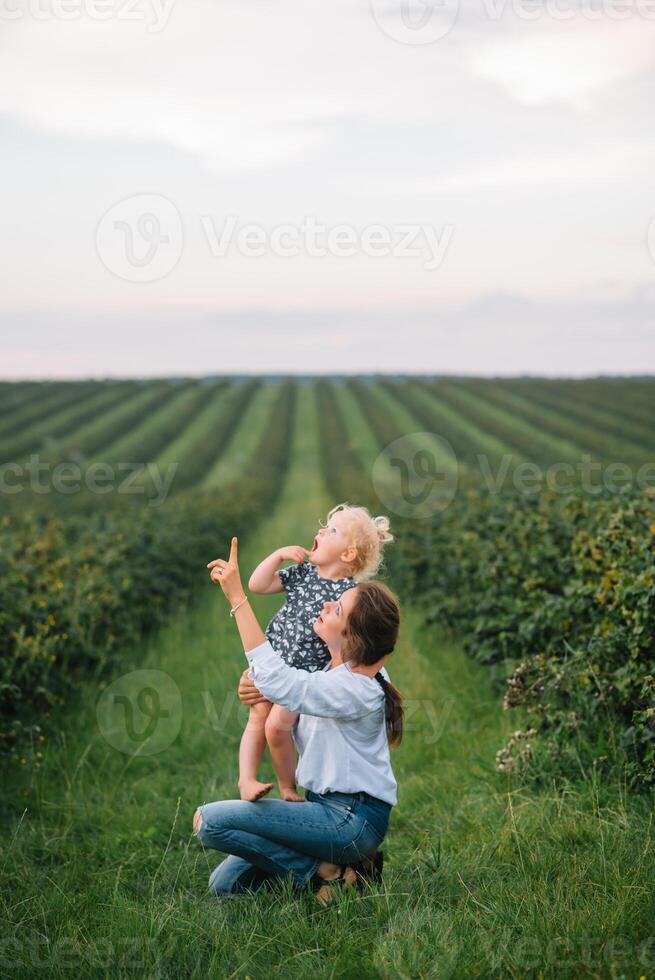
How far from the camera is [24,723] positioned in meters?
5.61

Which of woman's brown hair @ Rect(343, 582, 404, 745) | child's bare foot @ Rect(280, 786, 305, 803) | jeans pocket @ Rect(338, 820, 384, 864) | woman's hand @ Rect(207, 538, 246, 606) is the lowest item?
jeans pocket @ Rect(338, 820, 384, 864)

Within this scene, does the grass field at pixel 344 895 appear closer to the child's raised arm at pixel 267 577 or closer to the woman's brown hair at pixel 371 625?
the woman's brown hair at pixel 371 625

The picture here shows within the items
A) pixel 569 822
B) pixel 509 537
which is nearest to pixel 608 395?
pixel 509 537

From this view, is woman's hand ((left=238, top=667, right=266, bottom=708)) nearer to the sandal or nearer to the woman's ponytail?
the woman's ponytail

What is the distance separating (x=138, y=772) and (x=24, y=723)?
796 millimetres

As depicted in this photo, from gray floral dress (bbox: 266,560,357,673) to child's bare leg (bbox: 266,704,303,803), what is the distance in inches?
9.6

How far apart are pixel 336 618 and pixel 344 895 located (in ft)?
3.35

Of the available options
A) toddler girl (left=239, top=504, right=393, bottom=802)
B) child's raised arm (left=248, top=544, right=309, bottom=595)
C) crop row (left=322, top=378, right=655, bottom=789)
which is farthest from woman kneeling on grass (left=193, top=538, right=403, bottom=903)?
crop row (left=322, top=378, right=655, bottom=789)

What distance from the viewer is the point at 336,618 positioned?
317 cm

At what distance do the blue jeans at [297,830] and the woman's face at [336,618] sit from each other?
1.94 feet

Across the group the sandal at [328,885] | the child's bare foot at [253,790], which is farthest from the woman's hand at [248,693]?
the sandal at [328,885]

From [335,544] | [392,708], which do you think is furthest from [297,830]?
[335,544]

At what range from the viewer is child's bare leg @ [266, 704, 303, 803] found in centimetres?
345

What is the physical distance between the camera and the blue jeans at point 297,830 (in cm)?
321
